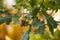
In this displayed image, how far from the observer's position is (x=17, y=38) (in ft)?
2.92

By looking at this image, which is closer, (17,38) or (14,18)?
(14,18)

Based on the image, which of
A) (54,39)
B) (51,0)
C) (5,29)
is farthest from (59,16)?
(5,29)

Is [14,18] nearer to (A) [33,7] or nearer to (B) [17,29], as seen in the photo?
(A) [33,7]

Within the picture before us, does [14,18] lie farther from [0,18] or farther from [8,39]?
[8,39]

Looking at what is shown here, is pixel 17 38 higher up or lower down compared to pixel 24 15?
lower down

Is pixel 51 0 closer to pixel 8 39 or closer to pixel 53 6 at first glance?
pixel 53 6

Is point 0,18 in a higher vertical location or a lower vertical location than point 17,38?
higher

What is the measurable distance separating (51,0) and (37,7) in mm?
54

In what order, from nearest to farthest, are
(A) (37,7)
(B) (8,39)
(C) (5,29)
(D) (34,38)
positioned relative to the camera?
(A) (37,7), (D) (34,38), (B) (8,39), (C) (5,29)

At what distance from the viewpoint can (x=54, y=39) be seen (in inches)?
29.5

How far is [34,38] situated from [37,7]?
0.20 m

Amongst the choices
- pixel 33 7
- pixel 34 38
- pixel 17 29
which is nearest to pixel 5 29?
pixel 17 29

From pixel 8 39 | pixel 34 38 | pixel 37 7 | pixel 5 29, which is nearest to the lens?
pixel 37 7

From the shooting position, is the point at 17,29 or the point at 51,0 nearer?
the point at 51,0
